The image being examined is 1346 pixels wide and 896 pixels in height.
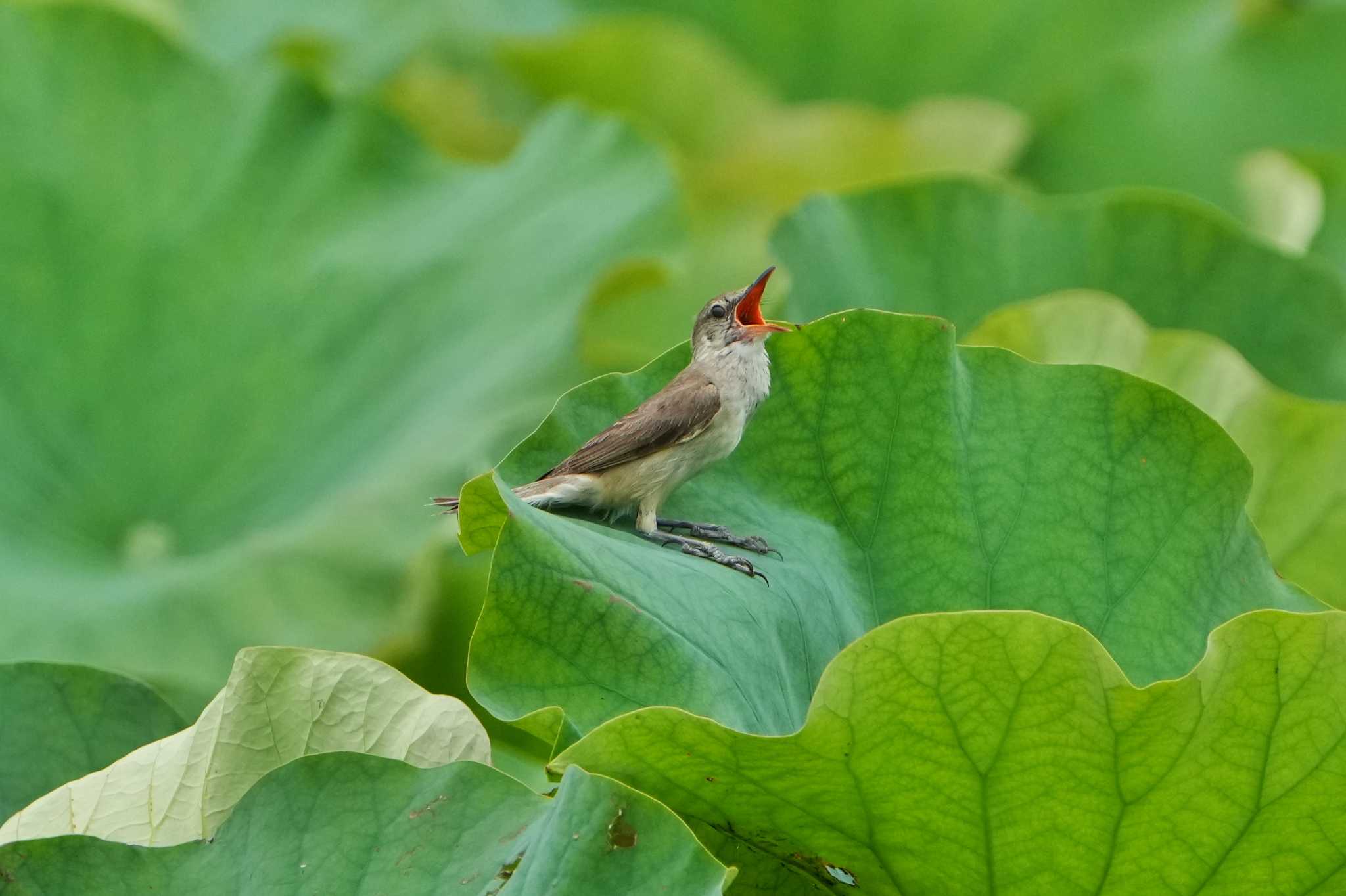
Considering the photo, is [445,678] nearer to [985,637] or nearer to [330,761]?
[330,761]

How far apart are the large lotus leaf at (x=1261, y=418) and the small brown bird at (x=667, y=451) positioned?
0.68 metres

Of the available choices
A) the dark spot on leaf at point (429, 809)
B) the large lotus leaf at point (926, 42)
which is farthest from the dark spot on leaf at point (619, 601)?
the large lotus leaf at point (926, 42)

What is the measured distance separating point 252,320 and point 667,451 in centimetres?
192

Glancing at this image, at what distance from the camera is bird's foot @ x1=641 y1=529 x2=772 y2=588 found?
1918mm

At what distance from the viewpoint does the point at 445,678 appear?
3.26 metres

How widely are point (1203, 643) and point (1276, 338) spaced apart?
49.3 inches

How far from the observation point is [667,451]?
205cm

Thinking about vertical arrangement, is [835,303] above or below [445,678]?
above

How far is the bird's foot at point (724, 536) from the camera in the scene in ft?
6.54

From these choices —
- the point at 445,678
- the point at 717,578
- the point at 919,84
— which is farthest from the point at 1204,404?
the point at 919,84

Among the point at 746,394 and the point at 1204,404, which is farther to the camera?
the point at 1204,404

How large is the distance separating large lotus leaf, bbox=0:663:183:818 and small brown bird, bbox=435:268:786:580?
1.79 feet

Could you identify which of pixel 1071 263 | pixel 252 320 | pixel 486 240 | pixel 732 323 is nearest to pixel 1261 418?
pixel 1071 263

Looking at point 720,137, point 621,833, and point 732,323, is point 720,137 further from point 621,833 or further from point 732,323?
point 621,833
